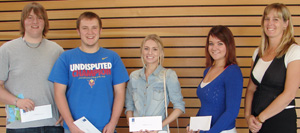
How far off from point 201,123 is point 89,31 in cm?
143

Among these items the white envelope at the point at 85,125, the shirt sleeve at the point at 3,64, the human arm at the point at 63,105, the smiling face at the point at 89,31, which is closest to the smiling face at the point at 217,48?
the smiling face at the point at 89,31

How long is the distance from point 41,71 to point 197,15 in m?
2.29

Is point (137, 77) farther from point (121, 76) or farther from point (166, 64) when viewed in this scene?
point (166, 64)

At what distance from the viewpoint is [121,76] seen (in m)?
2.39

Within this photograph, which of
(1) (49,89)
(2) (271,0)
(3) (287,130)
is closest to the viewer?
(3) (287,130)

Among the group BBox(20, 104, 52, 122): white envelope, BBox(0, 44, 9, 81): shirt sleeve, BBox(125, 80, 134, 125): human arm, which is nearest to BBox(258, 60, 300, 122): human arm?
BBox(125, 80, 134, 125): human arm

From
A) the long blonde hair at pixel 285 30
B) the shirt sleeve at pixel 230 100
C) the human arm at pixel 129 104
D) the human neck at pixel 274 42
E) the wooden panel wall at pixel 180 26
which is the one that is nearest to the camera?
the shirt sleeve at pixel 230 100

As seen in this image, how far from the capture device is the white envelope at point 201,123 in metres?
2.05

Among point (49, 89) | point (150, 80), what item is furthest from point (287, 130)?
point (49, 89)

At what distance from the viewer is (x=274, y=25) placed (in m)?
2.15

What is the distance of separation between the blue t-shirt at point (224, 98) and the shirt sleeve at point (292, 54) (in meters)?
0.43

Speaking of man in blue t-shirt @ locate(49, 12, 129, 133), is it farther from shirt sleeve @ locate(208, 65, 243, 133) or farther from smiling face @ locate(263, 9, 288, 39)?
smiling face @ locate(263, 9, 288, 39)

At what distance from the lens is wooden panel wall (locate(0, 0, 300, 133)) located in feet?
11.1

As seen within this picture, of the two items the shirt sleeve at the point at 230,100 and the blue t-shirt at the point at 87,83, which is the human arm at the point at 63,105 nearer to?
the blue t-shirt at the point at 87,83
